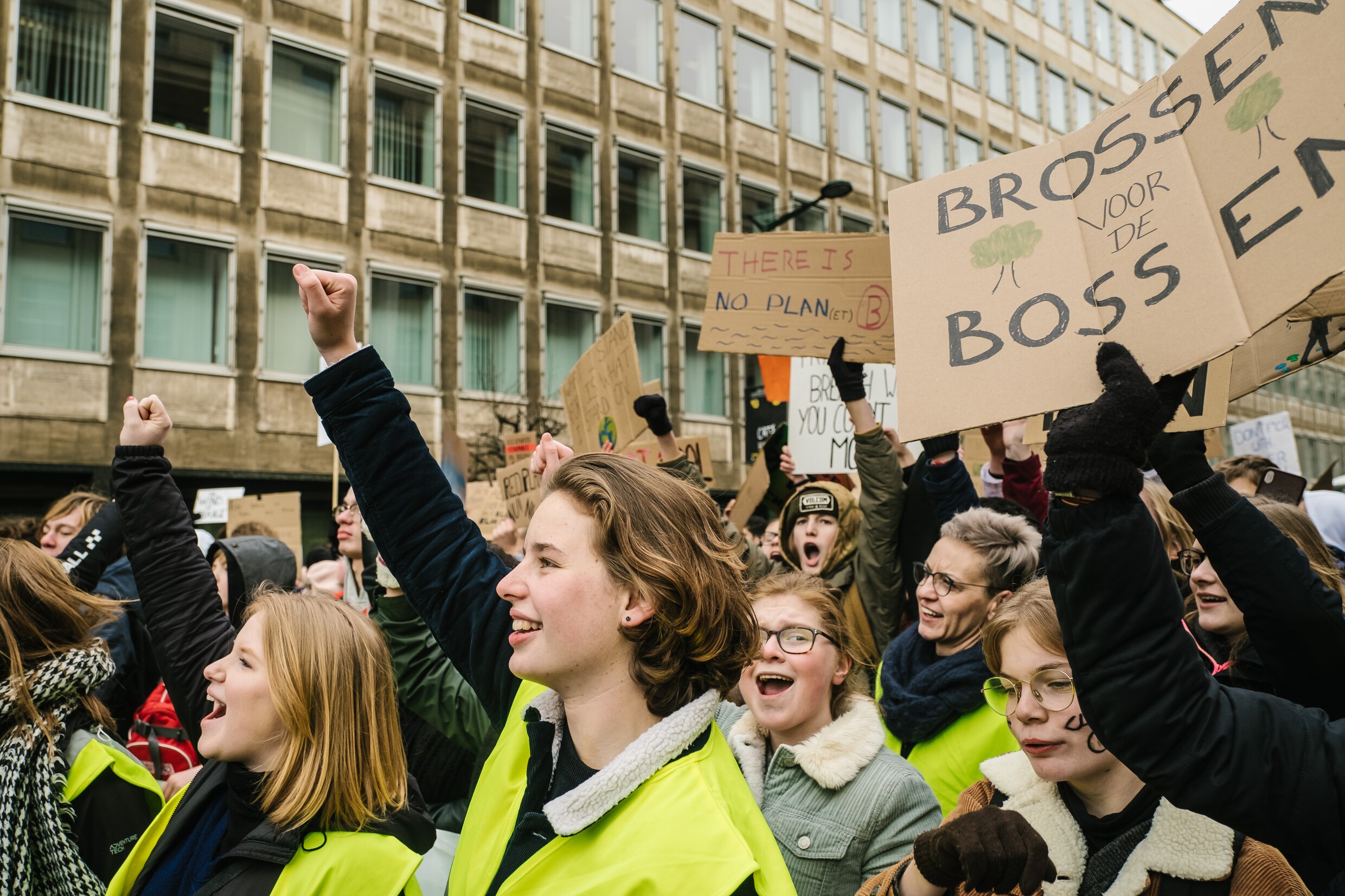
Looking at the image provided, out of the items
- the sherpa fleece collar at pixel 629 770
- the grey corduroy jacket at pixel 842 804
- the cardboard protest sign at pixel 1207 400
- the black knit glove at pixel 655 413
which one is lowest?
the grey corduroy jacket at pixel 842 804

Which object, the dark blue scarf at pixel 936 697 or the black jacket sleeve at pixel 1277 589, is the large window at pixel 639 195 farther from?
the black jacket sleeve at pixel 1277 589

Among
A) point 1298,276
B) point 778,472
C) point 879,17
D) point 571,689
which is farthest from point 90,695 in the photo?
point 879,17

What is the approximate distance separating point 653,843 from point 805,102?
2363cm

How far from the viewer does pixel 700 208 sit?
21.4 metres

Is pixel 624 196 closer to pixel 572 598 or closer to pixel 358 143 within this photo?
pixel 358 143

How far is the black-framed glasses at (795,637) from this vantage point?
270 centimetres

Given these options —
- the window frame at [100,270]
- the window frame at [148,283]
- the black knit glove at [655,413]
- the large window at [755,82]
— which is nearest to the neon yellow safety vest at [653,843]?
the black knit glove at [655,413]

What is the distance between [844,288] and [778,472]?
2.84m

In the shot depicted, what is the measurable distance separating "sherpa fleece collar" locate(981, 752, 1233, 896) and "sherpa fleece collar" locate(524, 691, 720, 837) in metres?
0.62

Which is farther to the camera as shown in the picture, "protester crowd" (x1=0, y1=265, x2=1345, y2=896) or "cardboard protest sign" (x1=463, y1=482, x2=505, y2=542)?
"cardboard protest sign" (x1=463, y1=482, x2=505, y2=542)

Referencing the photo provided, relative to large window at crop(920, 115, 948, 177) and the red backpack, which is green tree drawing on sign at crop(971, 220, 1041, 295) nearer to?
the red backpack

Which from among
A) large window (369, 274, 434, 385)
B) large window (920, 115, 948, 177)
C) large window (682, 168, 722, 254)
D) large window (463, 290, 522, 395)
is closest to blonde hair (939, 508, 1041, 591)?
large window (369, 274, 434, 385)

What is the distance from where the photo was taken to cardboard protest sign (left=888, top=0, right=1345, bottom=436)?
145cm

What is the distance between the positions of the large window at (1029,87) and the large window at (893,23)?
5127 millimetres
